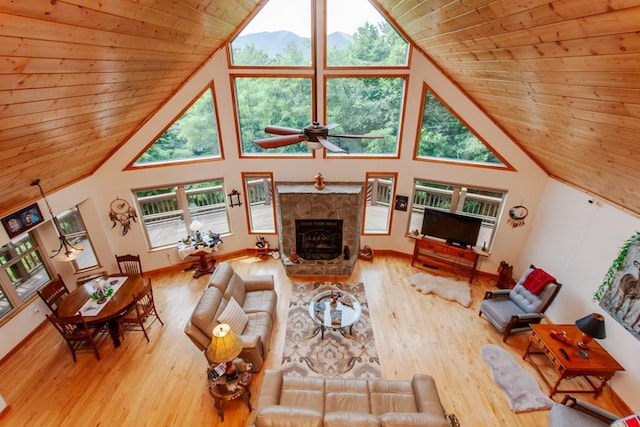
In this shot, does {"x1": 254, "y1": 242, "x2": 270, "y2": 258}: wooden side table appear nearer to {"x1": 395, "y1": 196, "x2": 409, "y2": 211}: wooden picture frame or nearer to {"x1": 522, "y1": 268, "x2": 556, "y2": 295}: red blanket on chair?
{"x1": 395, "y1": 196, "x2": 409, "y2": 211}: wooden picture frame

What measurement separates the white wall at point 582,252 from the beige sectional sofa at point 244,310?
16.4 ft

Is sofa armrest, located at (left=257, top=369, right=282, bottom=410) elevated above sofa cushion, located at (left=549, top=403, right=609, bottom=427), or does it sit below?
above

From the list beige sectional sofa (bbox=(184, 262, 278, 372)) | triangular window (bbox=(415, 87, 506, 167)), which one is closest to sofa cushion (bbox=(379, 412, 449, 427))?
beige sectional sofa (bbox=(184, 262, 278, 372))

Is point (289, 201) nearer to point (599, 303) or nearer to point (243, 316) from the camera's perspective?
point (243, 316)

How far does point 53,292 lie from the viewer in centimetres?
504

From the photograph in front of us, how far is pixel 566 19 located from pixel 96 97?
4.48 metres

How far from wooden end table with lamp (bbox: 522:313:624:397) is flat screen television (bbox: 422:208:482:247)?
212cm

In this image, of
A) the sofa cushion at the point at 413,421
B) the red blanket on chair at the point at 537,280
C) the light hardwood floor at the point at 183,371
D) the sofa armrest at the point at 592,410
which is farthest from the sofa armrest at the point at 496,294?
the sofa cushion at the point at 413,421

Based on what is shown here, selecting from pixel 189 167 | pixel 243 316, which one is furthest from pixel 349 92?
pixel 243 316

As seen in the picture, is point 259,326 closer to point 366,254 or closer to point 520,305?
point 366,254

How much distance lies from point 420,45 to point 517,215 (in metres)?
3.85

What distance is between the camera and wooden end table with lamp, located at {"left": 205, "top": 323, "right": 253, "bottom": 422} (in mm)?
3299

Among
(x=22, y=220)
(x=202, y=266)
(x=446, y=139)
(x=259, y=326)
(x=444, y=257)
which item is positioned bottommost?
(x=202, y=266)

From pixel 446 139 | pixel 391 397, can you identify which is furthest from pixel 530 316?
pixel 446 139
